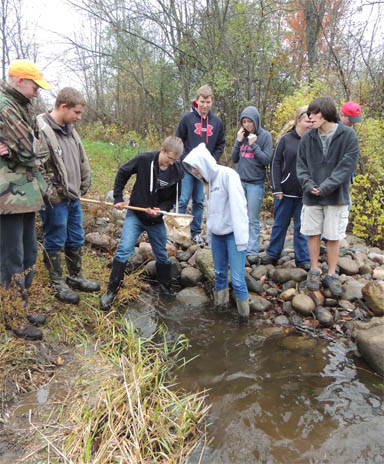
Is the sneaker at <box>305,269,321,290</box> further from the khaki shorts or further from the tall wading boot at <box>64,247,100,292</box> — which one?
the tall wading boot at <box>64,247,100,292</box>

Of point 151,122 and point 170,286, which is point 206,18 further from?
point 170,286

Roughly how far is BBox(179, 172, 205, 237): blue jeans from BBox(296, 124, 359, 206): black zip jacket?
5.40ft

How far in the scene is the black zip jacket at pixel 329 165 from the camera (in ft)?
11.3

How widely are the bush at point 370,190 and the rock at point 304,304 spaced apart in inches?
88.5

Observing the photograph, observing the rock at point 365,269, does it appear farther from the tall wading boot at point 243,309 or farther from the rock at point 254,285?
the tall wading boot at point 243,309

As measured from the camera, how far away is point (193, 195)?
507 centimetres

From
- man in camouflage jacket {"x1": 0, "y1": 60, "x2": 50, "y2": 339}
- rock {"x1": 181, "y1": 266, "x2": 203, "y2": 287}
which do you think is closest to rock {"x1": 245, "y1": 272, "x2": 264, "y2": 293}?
rock {"x1": 181, "y1": 266, "x2": 203, "y2": 287}

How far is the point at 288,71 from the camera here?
27.5 feet

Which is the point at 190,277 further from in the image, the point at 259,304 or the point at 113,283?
the point at 113,283

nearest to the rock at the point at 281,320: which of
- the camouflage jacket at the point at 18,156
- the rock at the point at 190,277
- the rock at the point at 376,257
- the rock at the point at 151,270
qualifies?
the rock at the point at 190,277

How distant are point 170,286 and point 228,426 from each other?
2124 millimetres

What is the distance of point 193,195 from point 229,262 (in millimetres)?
1663

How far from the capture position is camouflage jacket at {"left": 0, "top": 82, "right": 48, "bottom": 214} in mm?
2549

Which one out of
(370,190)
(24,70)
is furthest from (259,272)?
(24,70)
